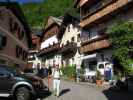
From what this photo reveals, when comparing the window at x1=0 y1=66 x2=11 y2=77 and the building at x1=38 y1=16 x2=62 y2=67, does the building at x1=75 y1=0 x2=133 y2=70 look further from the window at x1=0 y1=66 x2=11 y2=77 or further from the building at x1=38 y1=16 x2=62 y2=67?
the building at x1=38 y1=16 x2=62 y2=67

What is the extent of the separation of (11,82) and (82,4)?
84.8 feet

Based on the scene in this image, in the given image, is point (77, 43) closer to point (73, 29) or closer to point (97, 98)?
point (73, 29)

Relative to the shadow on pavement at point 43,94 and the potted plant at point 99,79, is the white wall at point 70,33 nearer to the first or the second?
the potted plant at point 99,79

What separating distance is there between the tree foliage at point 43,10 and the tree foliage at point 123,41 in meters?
57.9

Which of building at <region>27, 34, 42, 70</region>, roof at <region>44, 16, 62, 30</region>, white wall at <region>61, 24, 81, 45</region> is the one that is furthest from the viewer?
building at <region>27, 34, 42, 70</region>

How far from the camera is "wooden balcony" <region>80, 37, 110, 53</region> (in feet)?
109

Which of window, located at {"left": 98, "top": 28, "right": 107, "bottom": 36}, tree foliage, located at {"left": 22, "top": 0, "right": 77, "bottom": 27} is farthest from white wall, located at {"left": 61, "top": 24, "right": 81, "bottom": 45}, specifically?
tree foliage, located at {"left": 22, "top": 0, "right": 77, "bottom": 27}

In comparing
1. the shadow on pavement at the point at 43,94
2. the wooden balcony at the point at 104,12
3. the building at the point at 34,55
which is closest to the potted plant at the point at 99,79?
the wooden balcony at the point at 104,12

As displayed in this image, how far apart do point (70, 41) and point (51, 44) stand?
14.0 metres

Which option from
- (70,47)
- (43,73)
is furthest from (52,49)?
(70,47)

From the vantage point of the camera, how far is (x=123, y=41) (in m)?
24.7

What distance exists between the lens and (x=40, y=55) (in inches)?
2771

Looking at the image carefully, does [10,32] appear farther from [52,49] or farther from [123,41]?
[52,49]

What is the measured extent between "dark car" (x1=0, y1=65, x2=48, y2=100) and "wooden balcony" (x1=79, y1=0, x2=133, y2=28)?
13.8 metres
